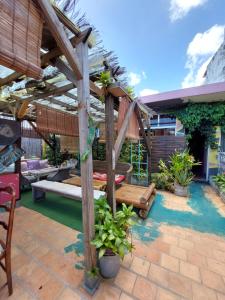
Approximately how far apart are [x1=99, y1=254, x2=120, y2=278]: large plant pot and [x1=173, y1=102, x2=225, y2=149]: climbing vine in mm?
5960

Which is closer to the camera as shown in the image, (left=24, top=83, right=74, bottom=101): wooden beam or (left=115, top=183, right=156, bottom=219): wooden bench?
(left=24, top=83, right=74, bottom=101): wooden beam

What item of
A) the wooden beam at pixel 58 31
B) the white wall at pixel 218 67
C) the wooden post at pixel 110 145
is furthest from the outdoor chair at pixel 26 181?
the white wall at pixel 218 67

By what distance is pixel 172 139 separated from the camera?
6.11 meters

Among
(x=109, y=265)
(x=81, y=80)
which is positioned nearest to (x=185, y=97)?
(x=81, y=80)

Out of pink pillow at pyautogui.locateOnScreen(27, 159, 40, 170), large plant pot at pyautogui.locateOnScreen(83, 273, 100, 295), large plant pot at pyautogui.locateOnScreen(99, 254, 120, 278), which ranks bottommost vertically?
large plant pot at pyautogui.locateOnScreen(83, 273, 100, 295)

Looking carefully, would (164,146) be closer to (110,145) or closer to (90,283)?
(110,145)

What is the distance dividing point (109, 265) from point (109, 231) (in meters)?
0.37

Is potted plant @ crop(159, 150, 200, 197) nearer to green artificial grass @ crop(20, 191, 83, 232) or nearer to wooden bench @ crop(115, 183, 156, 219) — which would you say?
wooden bench @ crop(115, 183, 156, 219)

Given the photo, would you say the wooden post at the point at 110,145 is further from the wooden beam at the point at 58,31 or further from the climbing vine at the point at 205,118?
the climbing vine at the point at 205,118

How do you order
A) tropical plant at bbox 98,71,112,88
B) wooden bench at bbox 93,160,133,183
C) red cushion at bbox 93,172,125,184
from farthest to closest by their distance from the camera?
wooden bench at bbox 93,160,133,183
red cushion at bbox 93,172,125,184
tropical plant at bbox 98,71,112,88

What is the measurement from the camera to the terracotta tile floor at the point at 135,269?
1.52 metres

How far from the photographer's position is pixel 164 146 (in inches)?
246

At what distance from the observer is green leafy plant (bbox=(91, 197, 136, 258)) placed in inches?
61.0

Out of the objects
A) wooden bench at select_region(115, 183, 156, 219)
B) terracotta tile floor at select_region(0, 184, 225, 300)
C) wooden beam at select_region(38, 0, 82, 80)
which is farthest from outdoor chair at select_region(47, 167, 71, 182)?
wooden beam at select_region(38, 0, 82, 80)
